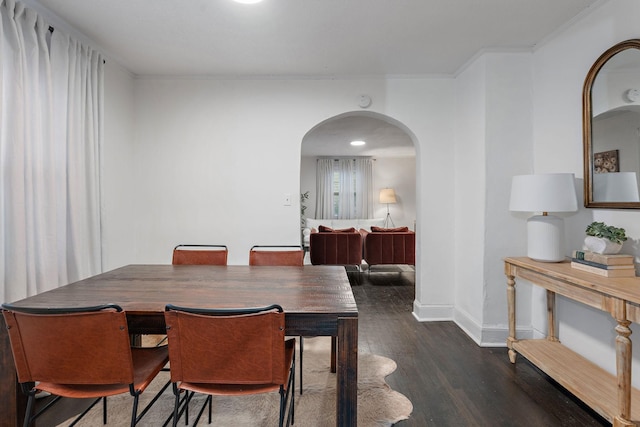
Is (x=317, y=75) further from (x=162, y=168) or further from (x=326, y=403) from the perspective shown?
(x=326, y=403)

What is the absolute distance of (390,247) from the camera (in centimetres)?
518

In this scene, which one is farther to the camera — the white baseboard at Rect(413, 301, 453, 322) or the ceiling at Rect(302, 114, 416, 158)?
the ceiling at Rect(302, 114, 416, 158)

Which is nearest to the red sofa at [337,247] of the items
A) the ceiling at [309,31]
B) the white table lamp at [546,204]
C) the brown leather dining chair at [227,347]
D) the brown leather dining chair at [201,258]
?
the ceiling at [309,31]

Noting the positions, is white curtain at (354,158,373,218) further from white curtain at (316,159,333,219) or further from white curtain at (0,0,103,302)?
white curtain at (0,0,103,302)

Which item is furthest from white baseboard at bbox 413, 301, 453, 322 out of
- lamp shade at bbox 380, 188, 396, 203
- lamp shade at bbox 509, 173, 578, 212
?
lamp shade at bbox 380, 188, 396, 203

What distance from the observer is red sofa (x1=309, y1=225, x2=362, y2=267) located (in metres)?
5.20

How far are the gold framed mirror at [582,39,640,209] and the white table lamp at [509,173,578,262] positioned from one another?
15 cm

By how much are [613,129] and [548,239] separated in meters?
0.74

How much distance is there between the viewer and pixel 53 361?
1.17 m

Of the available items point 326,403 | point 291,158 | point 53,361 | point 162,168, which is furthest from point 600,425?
point 162,168

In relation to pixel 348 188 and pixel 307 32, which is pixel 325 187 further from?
pixel 307 32

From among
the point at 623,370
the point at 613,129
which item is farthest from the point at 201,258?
the point at 613,129

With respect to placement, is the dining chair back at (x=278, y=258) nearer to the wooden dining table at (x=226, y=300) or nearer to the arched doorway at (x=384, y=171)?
the wooden dining table at (x=226, y=300)

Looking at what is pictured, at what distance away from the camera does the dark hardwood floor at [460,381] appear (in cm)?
172
